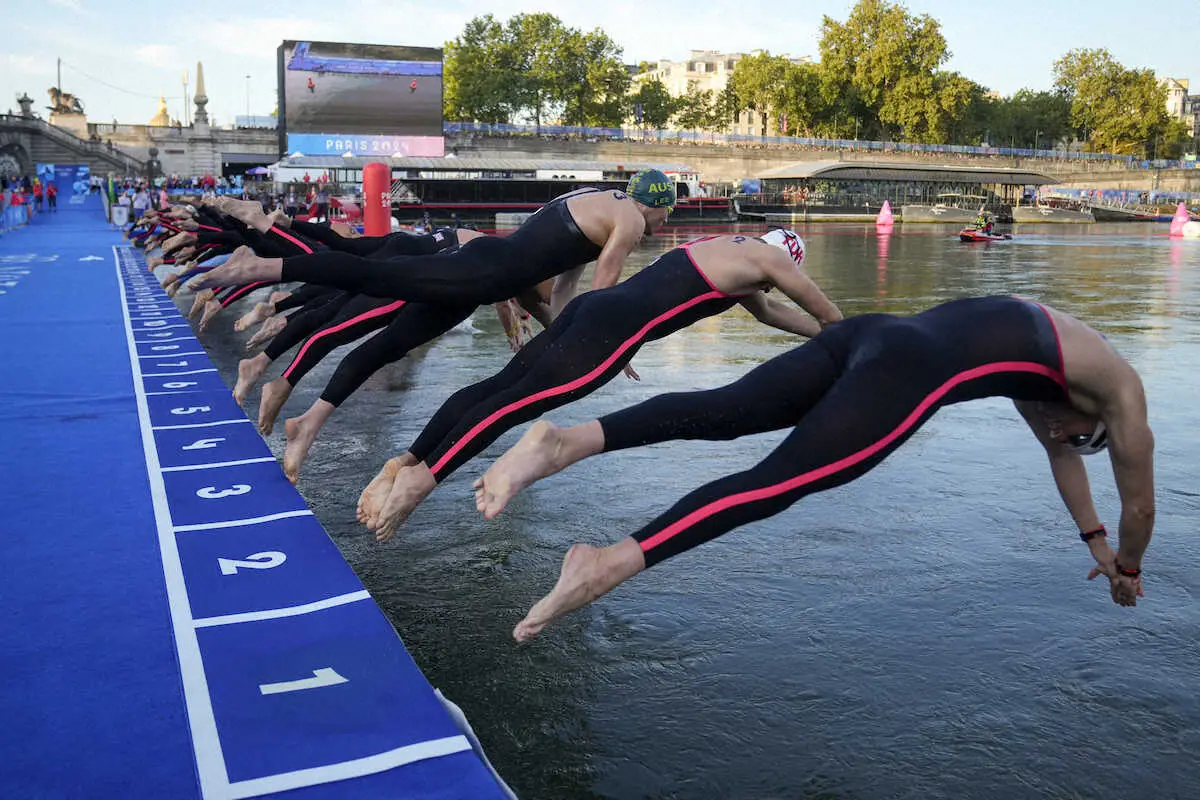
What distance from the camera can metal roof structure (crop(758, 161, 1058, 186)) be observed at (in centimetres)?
5969

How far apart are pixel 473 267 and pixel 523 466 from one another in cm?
184

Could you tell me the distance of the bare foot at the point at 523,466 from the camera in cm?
335

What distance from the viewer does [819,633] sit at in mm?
3951

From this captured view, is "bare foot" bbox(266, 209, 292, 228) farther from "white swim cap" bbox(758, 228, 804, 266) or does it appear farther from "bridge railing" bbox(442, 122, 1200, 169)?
"bridge railing" bbox(442, 122, 1200, 169)

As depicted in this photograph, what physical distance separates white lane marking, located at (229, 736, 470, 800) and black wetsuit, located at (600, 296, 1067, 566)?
2.53 ft

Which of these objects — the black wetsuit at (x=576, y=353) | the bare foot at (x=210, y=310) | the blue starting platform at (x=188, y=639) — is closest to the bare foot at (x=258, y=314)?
the bare foot at (x=210, y=310)

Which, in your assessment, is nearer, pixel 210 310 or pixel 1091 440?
pixel 1091 440

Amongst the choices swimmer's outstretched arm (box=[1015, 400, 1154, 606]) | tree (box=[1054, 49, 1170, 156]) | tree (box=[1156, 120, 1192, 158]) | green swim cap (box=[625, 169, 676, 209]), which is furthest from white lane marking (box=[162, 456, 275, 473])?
tree (box=[1156, 120, 1192, 158])

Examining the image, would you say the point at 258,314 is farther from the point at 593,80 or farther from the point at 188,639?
the point at 593,80

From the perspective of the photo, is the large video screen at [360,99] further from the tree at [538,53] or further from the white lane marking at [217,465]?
the white lane marking at [217,465]

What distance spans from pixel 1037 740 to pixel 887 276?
18766 millimetres

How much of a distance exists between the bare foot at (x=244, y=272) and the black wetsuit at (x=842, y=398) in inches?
73.6

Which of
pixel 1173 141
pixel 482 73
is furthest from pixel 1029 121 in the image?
pixel 482 73

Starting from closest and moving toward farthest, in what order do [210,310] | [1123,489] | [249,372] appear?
[1123,489], [249,372], [210,310]
